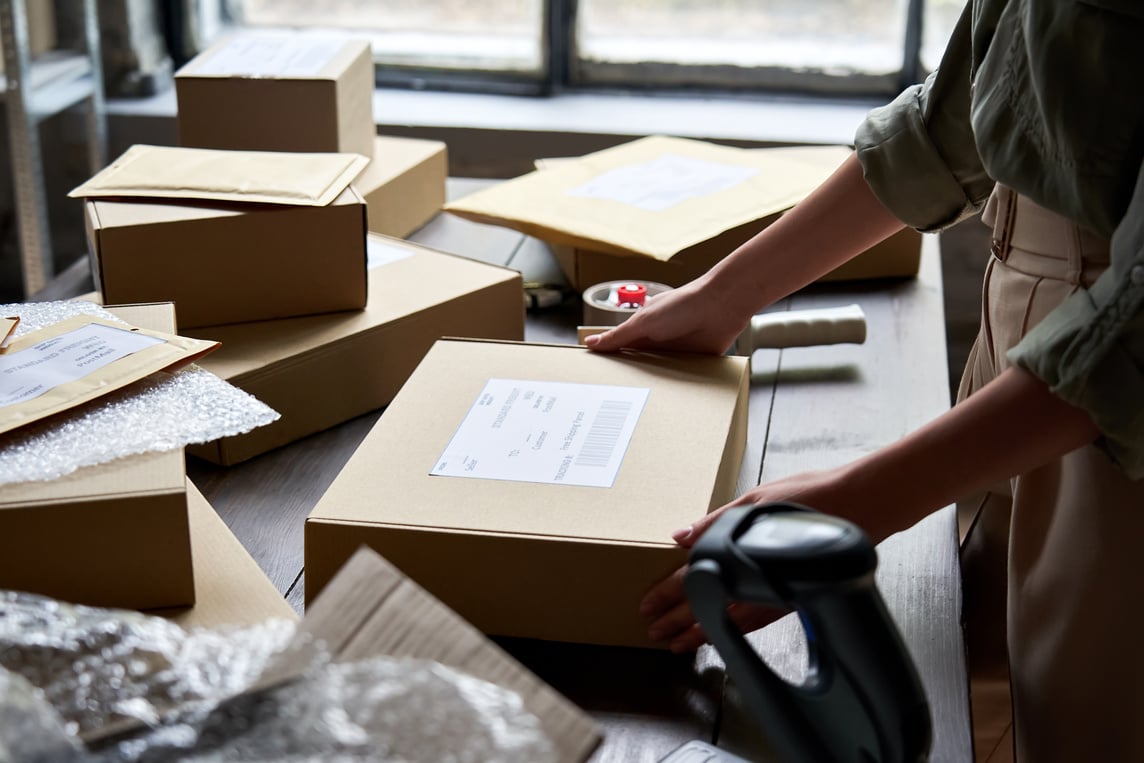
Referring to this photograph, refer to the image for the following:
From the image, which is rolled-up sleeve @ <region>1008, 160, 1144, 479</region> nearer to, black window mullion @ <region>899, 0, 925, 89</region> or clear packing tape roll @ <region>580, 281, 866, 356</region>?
clear packing tape roll @ <region>580, 281, 866, 356</region>

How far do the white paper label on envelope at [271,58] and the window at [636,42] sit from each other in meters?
0.98

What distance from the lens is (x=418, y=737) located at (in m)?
0.47

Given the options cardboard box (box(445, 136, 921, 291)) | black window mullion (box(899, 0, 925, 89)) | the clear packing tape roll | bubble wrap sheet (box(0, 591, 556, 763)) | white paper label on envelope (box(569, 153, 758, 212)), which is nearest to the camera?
bubble wrap sheet (box(0, 591, 556, 763))

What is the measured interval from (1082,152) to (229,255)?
2.52ft

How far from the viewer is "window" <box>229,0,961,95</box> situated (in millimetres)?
2557

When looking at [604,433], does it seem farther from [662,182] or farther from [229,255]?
[662,182]

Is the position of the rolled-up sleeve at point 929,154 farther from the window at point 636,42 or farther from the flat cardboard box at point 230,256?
the window at point 636,42

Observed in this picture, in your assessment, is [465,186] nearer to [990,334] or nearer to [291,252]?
[291,252]

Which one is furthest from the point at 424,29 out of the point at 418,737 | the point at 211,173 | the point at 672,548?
the point at 418,737

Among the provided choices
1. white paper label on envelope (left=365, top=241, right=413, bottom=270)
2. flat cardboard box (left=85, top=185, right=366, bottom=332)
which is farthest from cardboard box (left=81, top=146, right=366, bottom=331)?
white paper label on envelope (left=365, top=241, right=413, bottom=270)

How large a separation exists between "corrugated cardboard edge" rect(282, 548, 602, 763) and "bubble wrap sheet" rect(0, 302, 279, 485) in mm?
280

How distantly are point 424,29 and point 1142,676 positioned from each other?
88.2 inches

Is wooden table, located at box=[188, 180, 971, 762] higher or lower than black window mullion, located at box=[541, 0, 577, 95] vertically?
lower

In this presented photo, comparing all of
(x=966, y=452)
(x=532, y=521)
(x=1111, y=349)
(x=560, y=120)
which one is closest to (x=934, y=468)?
(x=966, y=452)
